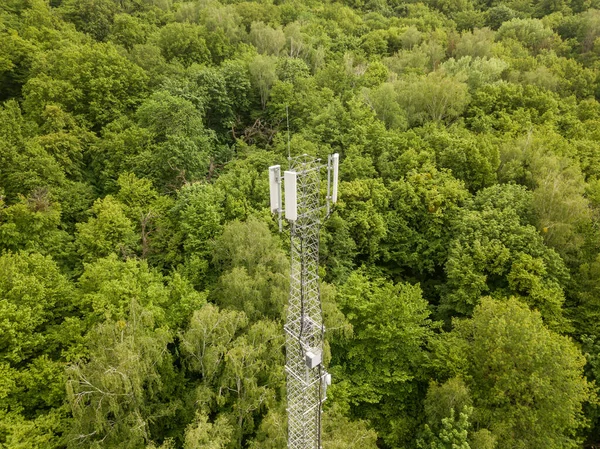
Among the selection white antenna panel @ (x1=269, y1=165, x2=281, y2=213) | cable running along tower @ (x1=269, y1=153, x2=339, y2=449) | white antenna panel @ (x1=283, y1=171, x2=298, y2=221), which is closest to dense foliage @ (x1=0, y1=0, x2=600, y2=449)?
cable running along tower @ (x1=269, y1=153, x2=339, y2=449)

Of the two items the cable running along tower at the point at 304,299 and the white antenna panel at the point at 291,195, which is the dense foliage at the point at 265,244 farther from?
the white antenna panel at the point at 291,195

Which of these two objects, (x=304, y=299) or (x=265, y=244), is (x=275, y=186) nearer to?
(x=304, y=299)

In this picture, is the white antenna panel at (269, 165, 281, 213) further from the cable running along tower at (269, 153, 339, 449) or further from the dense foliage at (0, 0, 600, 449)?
the dense foliage at (0, 0, 600, 449)

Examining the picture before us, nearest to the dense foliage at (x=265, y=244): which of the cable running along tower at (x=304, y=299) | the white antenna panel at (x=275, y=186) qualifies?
the cable running along tower at (x=304, y=299)

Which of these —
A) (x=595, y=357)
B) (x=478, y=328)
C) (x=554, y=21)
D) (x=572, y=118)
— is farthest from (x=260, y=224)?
(x=554, y=21)

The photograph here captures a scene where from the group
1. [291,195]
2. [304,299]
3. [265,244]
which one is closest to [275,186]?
[291,195]

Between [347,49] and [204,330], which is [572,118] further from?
[204,330]
